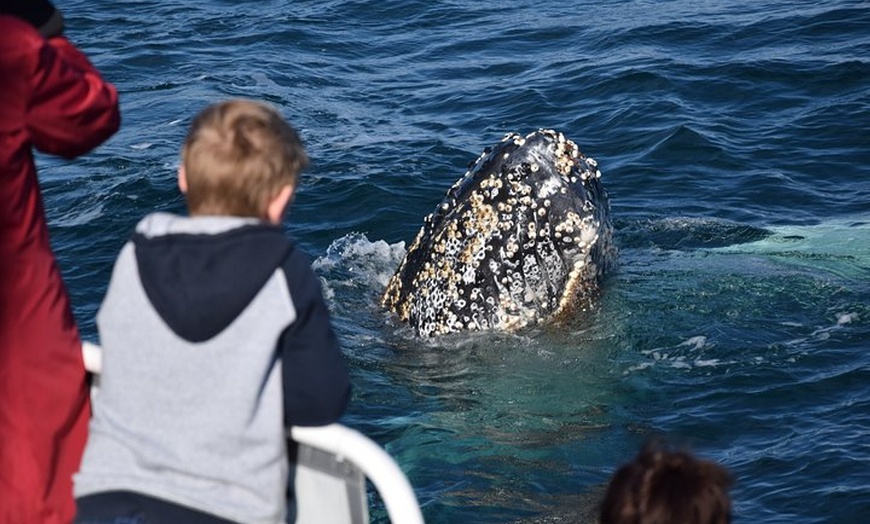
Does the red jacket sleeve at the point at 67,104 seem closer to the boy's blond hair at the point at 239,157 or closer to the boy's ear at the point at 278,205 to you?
the boy's blond hair at the point at 239,157

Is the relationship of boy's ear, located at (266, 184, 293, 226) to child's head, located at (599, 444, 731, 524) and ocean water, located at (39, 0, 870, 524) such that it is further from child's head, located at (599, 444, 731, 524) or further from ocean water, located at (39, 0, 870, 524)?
ocean water, located at (39, 0, 870, 524)

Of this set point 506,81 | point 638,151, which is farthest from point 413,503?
point 506,81

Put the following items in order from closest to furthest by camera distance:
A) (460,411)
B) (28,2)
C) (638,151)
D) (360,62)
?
(28,2) < (460,411) < (638,151) < (360,62)

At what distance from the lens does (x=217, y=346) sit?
290 cm

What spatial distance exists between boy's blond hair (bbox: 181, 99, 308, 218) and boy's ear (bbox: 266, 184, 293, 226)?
1 cm

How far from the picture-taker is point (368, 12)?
19.0m

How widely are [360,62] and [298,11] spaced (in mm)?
3016

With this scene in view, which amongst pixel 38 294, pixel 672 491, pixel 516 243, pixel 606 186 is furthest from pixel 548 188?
pixel 672 491

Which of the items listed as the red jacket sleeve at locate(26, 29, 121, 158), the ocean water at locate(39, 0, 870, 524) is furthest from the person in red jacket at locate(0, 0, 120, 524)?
the ocean water at locate(39, 0, 870, 524)

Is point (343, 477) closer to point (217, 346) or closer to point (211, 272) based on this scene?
point (217, 346)

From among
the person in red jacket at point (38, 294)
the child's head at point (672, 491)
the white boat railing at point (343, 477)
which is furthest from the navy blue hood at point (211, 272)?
the child's head at point (672, 491)

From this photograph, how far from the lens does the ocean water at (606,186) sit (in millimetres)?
6730

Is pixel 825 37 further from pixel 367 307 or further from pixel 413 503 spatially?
pixel 413 503

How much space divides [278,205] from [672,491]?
3.26 feet
